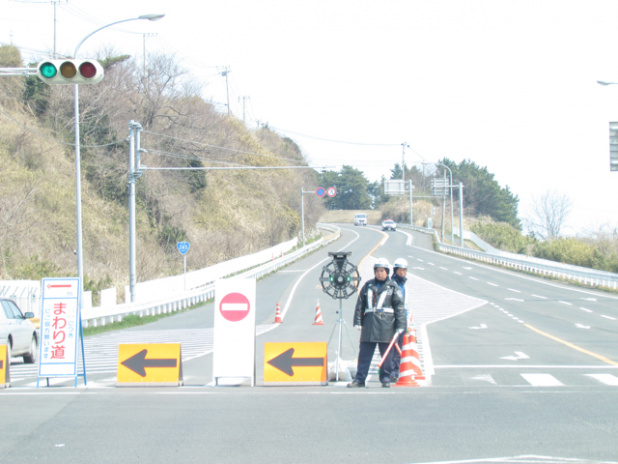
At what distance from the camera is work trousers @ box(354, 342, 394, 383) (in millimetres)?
9695

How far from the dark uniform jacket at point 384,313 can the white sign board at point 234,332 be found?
1596 mm

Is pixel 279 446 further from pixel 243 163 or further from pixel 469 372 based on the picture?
pixel 243 163

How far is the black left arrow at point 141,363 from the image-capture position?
10.2 metres

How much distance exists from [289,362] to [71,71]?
565 centimetres

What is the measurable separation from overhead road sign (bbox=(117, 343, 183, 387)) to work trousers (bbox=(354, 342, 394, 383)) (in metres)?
2.64

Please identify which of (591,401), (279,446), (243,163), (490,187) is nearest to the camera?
(279,446)

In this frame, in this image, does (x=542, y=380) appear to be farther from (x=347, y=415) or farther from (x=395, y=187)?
(x=395, y=187)

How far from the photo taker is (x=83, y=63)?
35.8ft

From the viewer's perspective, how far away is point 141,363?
1023cm

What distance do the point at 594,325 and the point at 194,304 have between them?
775 inches

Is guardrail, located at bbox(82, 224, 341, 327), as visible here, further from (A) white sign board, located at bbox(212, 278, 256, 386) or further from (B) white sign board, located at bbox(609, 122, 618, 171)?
(B) white sign board, located at bbox(609, 122, 618, 171)

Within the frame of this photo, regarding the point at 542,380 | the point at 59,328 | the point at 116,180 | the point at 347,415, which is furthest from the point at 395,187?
the point at 347,415

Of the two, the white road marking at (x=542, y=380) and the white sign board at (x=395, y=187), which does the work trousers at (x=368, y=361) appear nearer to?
the white road marking at (x=542, y=380)

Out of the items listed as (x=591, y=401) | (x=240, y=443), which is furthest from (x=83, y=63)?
(x=591, y=401)
